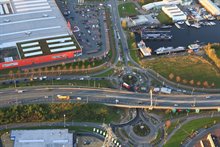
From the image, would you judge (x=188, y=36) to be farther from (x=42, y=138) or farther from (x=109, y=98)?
(x=42, y=138)

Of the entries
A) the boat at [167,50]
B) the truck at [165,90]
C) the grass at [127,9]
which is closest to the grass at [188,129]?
the truck at [165,90]

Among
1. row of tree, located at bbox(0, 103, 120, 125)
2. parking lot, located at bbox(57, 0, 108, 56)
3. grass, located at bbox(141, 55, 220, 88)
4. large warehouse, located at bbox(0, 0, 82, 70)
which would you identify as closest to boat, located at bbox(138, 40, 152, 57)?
grass, located at bbox(141, 55, 220, 88)

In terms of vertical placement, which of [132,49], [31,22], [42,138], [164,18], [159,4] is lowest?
[42,138]

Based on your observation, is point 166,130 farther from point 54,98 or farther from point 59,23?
point 59,23

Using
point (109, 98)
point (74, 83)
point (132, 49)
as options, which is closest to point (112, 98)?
point (109, 98)

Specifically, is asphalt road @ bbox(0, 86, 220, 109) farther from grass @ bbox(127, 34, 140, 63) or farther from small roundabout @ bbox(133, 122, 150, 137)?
grass @ bbox(127, 34, 140, 63)

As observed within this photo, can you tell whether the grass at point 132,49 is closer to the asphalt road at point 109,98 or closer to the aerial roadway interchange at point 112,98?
the aerial roadway interchange at point 112,98

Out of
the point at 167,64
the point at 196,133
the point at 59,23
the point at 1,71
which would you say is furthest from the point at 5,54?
the point at 196,133
